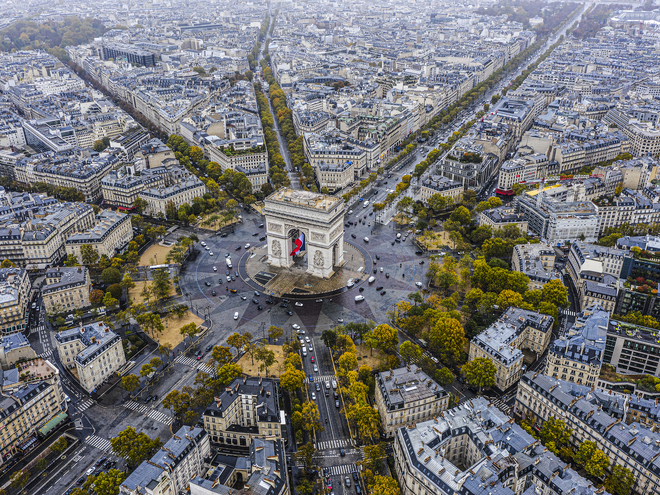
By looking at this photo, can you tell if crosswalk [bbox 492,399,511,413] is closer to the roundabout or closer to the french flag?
the roundabout

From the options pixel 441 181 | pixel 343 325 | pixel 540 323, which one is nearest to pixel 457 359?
pixel 540 323

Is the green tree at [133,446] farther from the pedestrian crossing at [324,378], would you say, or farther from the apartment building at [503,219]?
the apartment building at [503,219]

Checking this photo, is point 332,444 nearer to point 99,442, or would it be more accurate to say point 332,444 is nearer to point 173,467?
point 173,467

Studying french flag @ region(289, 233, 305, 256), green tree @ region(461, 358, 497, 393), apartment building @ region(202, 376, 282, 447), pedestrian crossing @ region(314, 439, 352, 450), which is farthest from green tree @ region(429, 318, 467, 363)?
french flag @ region(289, 233, 305, 256)


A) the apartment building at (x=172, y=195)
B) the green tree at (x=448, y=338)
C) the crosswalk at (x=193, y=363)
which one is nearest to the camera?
the green tree at (x=448, y=338)

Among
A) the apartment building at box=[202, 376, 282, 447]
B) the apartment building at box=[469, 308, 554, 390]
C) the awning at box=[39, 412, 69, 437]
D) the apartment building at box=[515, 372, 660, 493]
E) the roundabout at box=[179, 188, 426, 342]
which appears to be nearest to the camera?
the apartment building at box=[515, 372, 660, 493]

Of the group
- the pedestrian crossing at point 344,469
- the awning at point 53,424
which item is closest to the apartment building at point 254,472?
the pedestrian crossing at point 344,469
